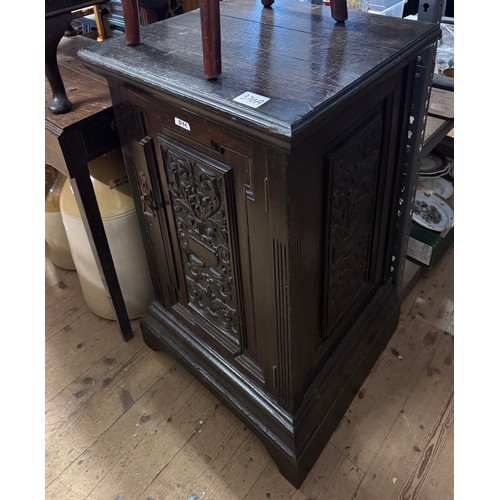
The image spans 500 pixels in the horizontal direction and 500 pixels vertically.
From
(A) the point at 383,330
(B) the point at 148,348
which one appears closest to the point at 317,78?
(A) the point at 383,330

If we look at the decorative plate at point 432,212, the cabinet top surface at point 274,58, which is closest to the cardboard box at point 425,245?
the decorative plate at point 432,212

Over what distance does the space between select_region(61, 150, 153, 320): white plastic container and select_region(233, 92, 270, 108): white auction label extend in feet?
2.31

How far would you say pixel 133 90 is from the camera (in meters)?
0.93

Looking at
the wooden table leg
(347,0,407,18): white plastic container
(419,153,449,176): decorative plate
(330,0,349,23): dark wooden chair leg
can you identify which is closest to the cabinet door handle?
the wooden table leg

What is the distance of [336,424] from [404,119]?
0.80 meters

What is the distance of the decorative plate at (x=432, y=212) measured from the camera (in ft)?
5.38

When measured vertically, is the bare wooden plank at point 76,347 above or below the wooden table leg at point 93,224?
below

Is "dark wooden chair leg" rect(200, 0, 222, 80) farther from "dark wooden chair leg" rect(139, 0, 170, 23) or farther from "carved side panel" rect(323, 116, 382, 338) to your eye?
"dark wooden chair leg" rect(139, 0, 170, 23)

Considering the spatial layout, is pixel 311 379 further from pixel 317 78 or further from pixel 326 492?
pixel 317 78

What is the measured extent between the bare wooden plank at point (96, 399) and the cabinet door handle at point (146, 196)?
1.78 ft

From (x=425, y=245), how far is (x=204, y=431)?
95 centimetres

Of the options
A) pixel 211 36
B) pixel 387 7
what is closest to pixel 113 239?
pixel 211 36

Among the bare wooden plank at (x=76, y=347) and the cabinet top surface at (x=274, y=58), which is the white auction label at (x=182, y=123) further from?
the bare wooden plank at (x=76, y=347)

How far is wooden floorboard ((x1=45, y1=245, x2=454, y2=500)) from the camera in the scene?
3.81 ft
